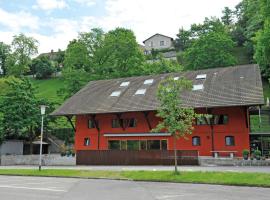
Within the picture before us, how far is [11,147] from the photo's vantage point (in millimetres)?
41656

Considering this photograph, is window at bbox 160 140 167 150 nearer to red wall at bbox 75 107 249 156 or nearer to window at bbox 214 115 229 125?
red wall at bbox 75 107 249 156

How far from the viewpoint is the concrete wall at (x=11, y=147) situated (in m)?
40.5

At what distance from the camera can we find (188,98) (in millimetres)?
30609

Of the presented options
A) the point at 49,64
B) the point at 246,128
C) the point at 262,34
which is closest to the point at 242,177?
the point at 246,128

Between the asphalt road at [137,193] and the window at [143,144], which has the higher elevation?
the window at [143,144]

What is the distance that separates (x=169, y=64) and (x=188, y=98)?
71.9 feet

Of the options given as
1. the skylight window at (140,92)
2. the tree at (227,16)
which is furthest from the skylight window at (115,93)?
the tree at (227,16)

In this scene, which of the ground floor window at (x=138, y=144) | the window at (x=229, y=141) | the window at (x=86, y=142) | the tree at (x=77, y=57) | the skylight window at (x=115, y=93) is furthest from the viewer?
the tree at (x=77, y=57)

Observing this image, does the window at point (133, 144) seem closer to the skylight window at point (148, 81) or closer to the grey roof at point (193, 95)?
the grey roof at point (193, 95)

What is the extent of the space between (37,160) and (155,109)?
1282 centimetres

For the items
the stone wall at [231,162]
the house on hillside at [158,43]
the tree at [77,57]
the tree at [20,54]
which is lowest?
the stone wall at [231,162]

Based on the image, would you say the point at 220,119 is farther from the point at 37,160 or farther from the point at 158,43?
the point at 158,43

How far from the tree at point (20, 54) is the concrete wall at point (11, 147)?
108ft

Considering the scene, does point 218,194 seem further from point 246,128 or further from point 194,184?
point 246,128
